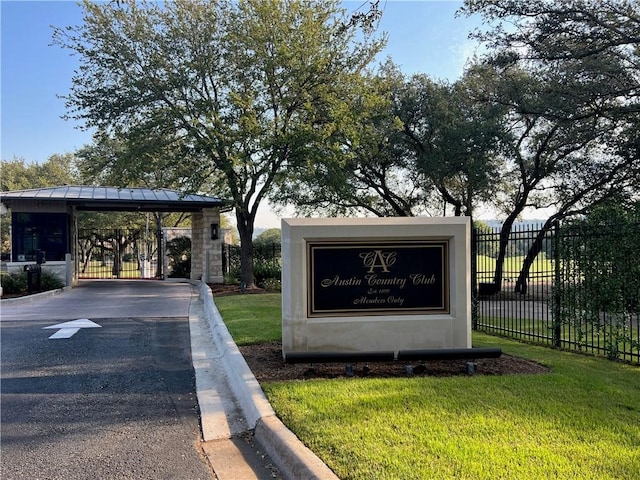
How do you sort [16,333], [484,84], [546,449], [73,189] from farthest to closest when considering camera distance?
[73,189], [484,84], [16,333], [546,449]

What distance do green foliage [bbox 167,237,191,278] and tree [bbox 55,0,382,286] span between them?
8.86 m

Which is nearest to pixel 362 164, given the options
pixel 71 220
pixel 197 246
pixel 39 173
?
pixel 197 246

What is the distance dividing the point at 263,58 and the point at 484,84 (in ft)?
29.7

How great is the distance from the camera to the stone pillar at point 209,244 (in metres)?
20.4

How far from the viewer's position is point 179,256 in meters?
24.5

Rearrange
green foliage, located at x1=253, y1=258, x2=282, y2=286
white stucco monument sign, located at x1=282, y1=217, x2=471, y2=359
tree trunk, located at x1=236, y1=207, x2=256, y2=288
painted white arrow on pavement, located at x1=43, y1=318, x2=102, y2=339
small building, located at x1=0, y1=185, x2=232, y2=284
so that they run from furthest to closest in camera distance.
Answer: green foliage, located at x1=253, y1=258, x2=282, y2=286 → small building, located at x1=0, y1=185, x2=232, y2=284 → tree trunk, located at x1=236, y1=207, x2=256, y2=288 → painted white arrow on pavement, located at x1=43, y1=318, x2=102, y2=339 → white stucco monument sign, located at x1=282, y1=217, x2=471, y2=359

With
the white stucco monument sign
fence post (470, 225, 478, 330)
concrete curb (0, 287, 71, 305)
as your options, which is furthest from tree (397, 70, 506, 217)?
concrete curb (0, 287, 71, 305)

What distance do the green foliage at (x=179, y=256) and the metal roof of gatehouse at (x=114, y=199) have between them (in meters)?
2.69

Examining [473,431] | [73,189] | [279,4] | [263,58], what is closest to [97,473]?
[473,431]

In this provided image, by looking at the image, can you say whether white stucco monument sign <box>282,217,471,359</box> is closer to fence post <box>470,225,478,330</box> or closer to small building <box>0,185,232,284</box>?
fence post <box>470,225,478,330</box>

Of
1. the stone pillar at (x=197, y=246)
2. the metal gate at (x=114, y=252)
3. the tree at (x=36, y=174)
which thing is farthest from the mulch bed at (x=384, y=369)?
the tree at (x=36, y=174)

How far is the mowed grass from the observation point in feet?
11.0

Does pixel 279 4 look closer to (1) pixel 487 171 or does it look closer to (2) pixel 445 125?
(2) pixel 445 125

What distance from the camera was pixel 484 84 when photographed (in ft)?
62.4
